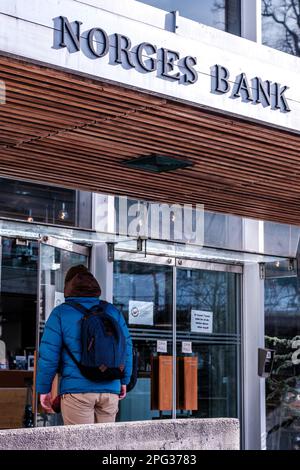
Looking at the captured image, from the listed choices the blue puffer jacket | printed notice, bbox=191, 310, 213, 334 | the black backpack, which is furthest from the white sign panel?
the blue puffer jacket

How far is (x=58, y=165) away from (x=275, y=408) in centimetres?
568

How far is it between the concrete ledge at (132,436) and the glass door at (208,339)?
240 inches

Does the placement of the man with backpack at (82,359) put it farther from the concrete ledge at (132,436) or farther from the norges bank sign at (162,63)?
the norges bank sign at (162,63)

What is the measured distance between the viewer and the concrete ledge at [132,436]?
457 cm

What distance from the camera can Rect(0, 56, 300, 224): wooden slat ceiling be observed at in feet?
20.5

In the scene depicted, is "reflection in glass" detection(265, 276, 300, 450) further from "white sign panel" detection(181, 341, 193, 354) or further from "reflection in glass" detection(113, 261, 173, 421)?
"reflection in glass" detection(113, 261, 173, 421)

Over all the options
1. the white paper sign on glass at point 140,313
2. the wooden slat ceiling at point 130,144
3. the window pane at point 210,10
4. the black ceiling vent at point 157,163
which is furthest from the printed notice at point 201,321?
the black ceiling vent at point 157,163

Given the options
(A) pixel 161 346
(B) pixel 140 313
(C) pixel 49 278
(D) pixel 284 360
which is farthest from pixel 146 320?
(D) pixel 284 360

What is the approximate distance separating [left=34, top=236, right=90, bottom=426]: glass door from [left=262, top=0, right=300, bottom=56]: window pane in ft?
10.0

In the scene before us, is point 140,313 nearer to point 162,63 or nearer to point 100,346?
point 100,346

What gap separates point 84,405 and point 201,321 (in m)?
5.73

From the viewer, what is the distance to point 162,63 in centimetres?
649

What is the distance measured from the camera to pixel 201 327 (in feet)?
38.9
